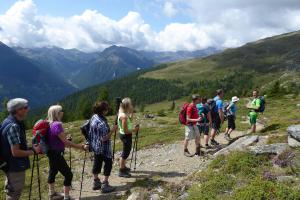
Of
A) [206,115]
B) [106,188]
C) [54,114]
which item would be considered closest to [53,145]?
[54,114]

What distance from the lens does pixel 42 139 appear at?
11625 millimetres

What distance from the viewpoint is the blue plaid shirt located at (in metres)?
13.2

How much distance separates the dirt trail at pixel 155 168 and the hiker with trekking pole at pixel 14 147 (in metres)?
3.71

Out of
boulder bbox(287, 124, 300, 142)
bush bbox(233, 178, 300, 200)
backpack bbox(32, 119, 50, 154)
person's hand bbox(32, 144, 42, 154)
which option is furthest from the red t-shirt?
person's hand bbox(32, 144, 42, 154)

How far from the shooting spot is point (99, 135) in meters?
13.3

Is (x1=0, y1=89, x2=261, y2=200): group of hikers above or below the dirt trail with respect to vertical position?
above

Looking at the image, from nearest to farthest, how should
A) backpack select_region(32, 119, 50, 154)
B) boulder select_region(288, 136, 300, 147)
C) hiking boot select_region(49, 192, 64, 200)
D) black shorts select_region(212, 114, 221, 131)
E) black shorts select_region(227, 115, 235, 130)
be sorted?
backpack select_region(32, 119, 50, 154)
hiking boot select_region(49, 192, 64, 200)
boulder select_region(288, 136, 300, 147)
black shorts select_region(212, 114, 221, 131)
black shorts select_region(227, 115, 235, 130)

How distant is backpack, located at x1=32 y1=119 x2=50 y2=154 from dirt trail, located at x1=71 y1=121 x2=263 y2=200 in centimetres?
312

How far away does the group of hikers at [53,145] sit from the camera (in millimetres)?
10109

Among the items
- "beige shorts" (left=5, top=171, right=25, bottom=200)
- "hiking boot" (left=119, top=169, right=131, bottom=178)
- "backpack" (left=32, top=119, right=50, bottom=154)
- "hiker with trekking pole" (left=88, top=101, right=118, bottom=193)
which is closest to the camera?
"beige shorts" (left=5, top=171, right=25, bottom=200)

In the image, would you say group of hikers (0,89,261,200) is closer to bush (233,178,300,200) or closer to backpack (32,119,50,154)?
backpack (32,119,50,154)

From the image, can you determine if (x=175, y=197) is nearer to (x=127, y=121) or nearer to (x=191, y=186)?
(x=191, y=186)

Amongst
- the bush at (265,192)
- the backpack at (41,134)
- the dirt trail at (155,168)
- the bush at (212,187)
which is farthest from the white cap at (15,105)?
the bush at (265,192)

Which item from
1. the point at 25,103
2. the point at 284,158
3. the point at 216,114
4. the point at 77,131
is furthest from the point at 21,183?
the point at 77,131
